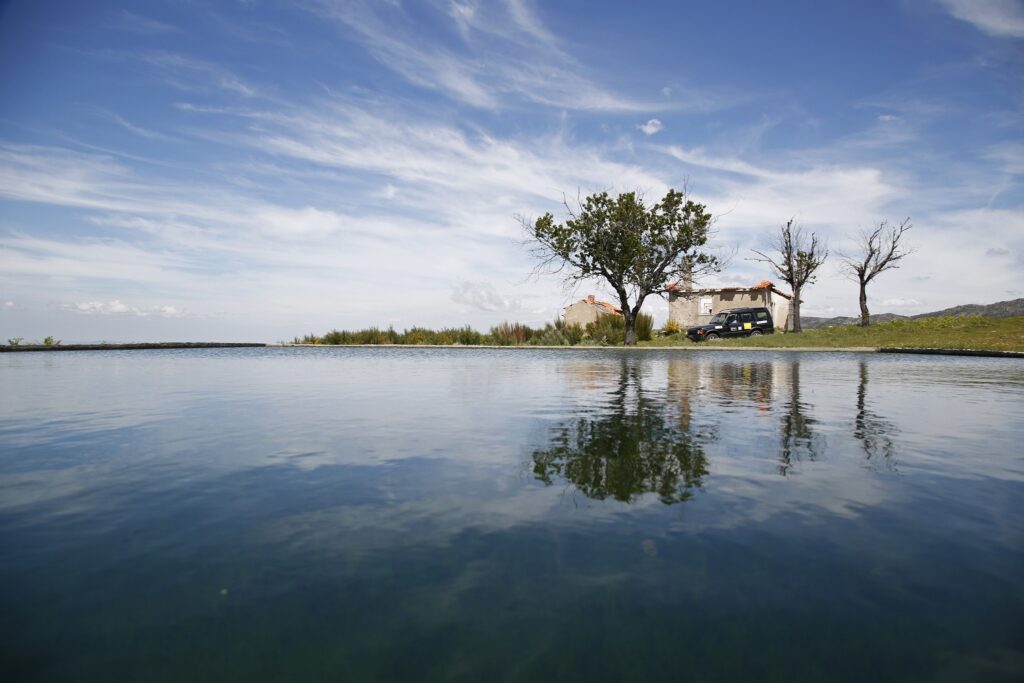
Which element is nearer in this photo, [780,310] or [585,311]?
[585,311]

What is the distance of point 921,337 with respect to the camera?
104ft

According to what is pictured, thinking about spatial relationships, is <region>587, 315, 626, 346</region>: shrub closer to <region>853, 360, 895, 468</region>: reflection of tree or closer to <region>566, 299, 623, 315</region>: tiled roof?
<region>566, 299, 623, 315</region>: tiled roof

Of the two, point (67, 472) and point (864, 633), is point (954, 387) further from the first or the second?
point (67, 472)

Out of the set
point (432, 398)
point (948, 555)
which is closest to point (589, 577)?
point (948, 555)

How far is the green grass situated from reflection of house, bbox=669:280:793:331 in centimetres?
2054

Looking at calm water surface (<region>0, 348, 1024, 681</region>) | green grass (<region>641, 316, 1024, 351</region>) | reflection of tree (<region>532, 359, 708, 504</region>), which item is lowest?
calm water surface (<region>0, 348, 1024, 681</region>)

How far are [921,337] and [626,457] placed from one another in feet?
109

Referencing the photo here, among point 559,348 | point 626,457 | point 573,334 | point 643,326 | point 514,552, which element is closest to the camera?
point 514,552

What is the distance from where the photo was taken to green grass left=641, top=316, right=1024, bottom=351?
90.3 feet

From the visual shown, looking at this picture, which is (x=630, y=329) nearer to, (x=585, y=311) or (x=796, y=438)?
(x=585, y=311)

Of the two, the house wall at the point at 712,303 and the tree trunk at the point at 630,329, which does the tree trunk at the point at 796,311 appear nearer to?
the house wall at the point at 712,303

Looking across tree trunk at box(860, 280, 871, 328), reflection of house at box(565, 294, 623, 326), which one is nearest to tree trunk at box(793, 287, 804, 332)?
tree trunk at box(860, 280, 871, 328)

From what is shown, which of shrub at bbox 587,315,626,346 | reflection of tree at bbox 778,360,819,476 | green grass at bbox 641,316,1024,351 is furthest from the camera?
shrub at bbox 587,315,626,346

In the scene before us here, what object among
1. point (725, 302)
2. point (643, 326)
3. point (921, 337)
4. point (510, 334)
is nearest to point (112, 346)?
point (510, 334)
